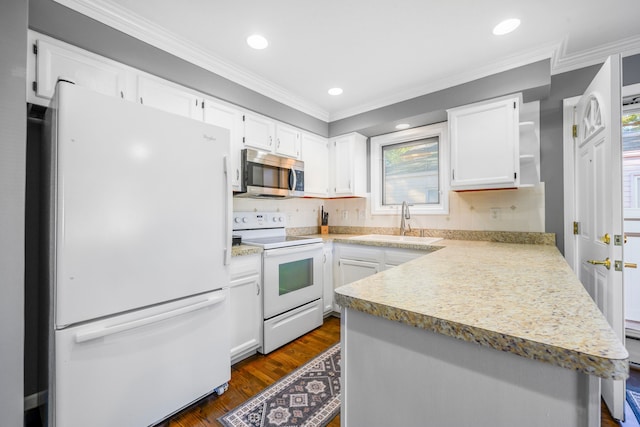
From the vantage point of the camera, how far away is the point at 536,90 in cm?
208

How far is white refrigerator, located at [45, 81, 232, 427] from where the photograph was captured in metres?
1.16

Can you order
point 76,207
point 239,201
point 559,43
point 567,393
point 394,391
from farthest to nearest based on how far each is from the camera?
point 239,201
point 559,43
point 76,207
point 394,391
point 567,393

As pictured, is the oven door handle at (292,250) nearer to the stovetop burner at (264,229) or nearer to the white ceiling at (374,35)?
the stovetop burner at (264,229)

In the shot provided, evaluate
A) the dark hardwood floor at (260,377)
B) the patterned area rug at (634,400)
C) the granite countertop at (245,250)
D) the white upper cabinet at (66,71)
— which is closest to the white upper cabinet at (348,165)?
the granite countertop at (245,250)

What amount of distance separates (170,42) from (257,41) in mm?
599

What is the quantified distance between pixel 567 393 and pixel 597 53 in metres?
2.64

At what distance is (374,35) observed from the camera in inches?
73.5

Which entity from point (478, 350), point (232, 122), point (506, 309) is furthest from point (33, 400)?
point (506, 309)

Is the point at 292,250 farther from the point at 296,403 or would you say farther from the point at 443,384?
the point at 443,384

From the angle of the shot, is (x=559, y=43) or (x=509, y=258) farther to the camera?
(x=559, y=43)

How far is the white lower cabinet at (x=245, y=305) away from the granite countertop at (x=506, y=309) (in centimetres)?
121

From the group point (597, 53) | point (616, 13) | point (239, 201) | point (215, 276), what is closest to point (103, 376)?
point (215, 276)

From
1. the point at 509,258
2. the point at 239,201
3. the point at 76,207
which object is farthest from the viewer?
→ the point at 239,201

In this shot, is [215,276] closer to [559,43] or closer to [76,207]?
[76,207]
